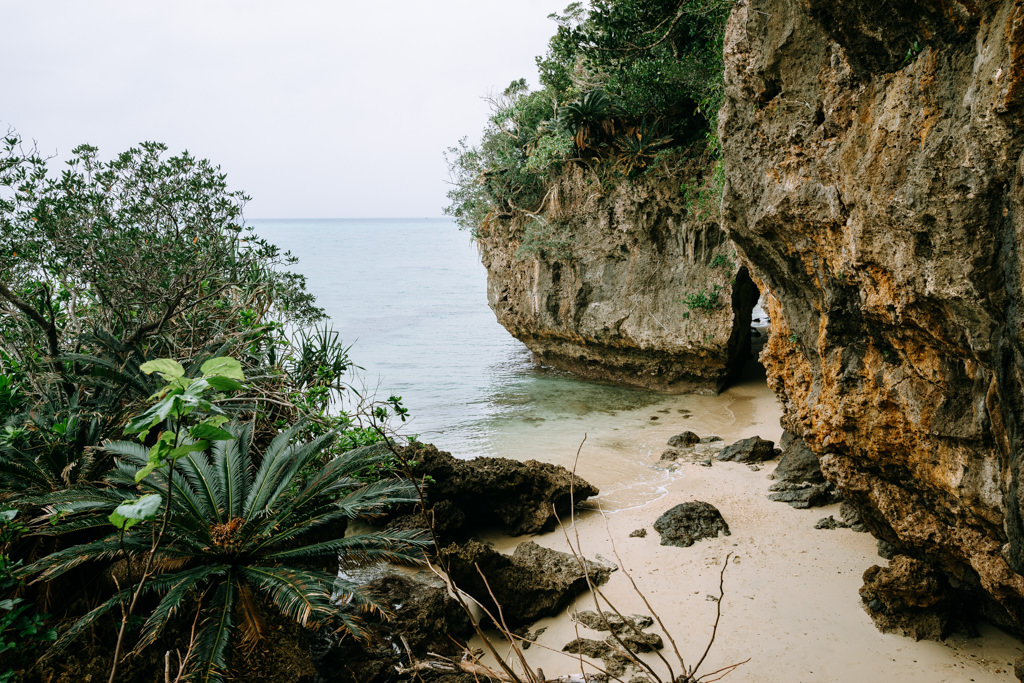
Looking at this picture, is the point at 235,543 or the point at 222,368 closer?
the point at 222,368

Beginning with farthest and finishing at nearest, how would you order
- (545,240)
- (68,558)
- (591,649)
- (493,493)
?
1. (545,240)
2. (493,493)
3. (591,649)
4. (68,558)

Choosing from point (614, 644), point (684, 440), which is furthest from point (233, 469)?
point (684, 440)

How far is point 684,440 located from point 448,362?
1265cm

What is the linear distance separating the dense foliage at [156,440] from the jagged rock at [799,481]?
421 centimetres

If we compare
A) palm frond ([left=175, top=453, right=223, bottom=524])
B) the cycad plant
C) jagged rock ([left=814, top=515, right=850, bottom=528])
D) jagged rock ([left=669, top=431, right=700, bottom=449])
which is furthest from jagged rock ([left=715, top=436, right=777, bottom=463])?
palm frond ([left=175, top=453, right=223, bottom=524])

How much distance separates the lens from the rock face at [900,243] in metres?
2.53

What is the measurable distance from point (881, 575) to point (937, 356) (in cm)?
191

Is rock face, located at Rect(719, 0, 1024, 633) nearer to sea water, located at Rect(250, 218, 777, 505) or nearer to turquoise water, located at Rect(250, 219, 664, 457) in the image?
sea water, located at Rect(250, 218, 777, 505)

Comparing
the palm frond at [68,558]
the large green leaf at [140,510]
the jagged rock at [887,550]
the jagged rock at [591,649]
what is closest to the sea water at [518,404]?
the large green leaf at [140,510]

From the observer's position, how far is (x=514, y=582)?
4938 mm

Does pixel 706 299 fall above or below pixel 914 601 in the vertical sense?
above

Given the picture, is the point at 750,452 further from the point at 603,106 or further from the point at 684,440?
the point at 603,106

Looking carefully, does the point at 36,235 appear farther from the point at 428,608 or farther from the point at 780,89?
the point at 780,89

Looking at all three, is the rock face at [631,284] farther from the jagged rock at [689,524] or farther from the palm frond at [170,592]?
the palm frond at [170,592]
